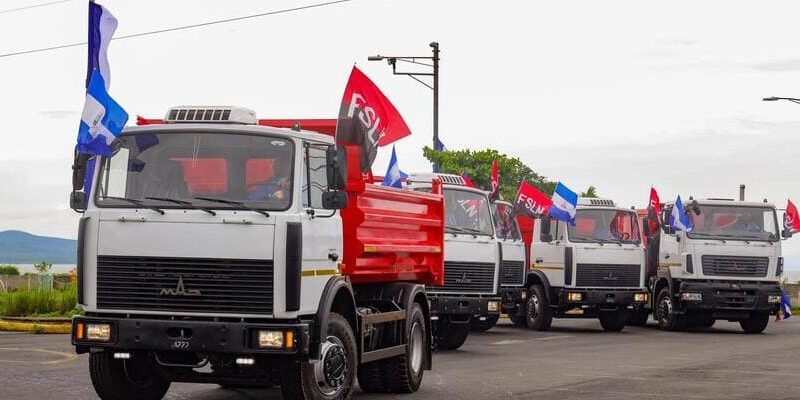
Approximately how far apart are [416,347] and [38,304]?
15.4 m

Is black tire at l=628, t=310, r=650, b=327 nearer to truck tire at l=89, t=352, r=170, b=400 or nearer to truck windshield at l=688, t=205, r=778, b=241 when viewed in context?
truck windshield at l=688, t=205, r=778, b=241

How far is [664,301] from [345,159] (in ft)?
60.7

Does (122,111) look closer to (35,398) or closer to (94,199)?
(94,199)

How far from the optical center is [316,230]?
474 inches

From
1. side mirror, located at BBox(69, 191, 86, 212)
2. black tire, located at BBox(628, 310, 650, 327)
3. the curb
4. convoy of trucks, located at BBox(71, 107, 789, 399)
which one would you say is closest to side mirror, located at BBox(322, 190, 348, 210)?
convoy of trucks, located at BBox(71, 107, 789, 399)

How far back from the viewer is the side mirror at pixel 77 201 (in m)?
11.8

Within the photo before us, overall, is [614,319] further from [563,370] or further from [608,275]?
[563,370]

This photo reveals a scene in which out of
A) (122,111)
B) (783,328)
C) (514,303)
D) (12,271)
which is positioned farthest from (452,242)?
(12,271)

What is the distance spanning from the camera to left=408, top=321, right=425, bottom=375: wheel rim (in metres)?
15.0

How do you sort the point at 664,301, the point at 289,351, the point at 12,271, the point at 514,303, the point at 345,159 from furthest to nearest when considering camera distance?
1. the point at 12,271
2. the point at 664,301
3. the point at 514,303
4. the point at 345,159
5. the point at 289,351

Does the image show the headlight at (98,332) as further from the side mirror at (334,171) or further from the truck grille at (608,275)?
the truck grille at (608,275)

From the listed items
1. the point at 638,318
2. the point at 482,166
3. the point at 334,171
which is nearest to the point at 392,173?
the point at 334,171

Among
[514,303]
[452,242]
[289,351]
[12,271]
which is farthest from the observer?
[12,271]

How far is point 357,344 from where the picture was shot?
13.1 meters
